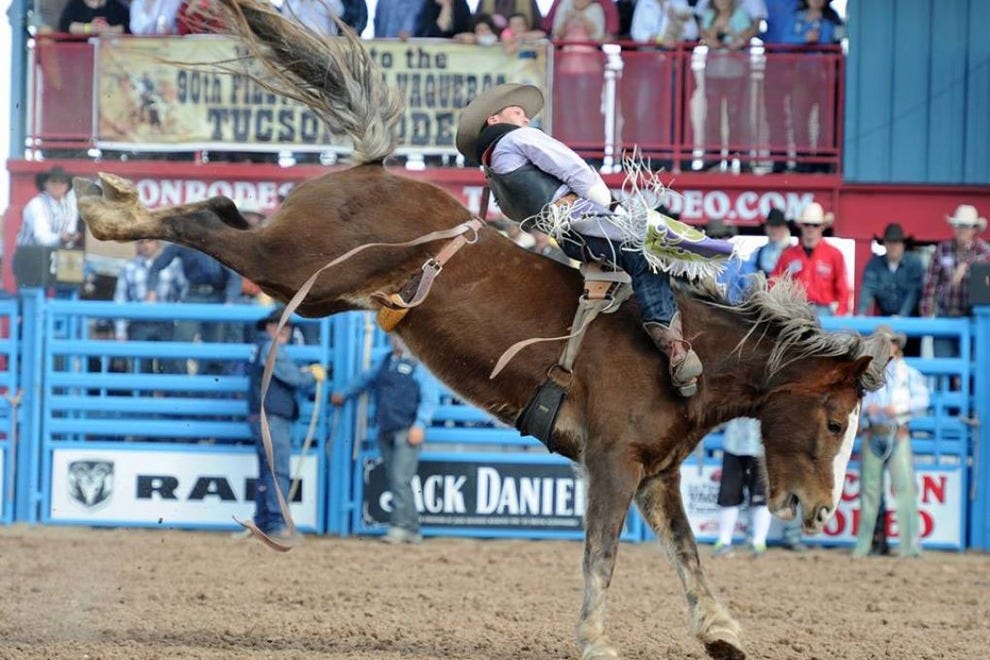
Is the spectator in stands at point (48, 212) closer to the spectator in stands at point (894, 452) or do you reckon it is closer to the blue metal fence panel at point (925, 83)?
the spectator in stands at point (894, 452)

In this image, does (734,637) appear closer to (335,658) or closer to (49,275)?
(335,658)

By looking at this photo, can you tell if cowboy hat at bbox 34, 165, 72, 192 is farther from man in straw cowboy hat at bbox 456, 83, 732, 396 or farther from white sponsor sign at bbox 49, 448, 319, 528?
man in straw cowboy hat at bbox 456, 83, 732, 396

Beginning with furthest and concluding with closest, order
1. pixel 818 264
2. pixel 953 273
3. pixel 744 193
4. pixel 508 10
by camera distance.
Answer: pixel 744 193 → pixel 508 10 → pixel 953 273 → pixel 818 264

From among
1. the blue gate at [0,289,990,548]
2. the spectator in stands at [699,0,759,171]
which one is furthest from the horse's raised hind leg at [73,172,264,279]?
the spectator in stands at [699,0,759,171]

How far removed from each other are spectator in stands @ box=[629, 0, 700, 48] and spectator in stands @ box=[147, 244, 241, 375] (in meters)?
4.24

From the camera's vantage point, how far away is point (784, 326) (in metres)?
5.98

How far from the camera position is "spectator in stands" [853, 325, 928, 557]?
34.0ft

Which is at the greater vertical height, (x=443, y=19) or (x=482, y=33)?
(x=443, y=19)

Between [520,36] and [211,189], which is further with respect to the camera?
[211,189]

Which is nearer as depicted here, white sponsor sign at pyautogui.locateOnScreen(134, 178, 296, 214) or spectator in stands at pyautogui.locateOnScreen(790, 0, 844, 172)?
spectator in stands at pyautogui.locateOnScreen(790, 0, 844, 172)

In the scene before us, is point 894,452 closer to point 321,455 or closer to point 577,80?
point 321,455

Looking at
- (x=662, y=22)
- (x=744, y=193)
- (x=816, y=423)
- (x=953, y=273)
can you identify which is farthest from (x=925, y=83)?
(x=816, y=423)

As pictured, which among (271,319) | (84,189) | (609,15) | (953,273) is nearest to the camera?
(84,189)

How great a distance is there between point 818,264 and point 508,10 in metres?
4.02
